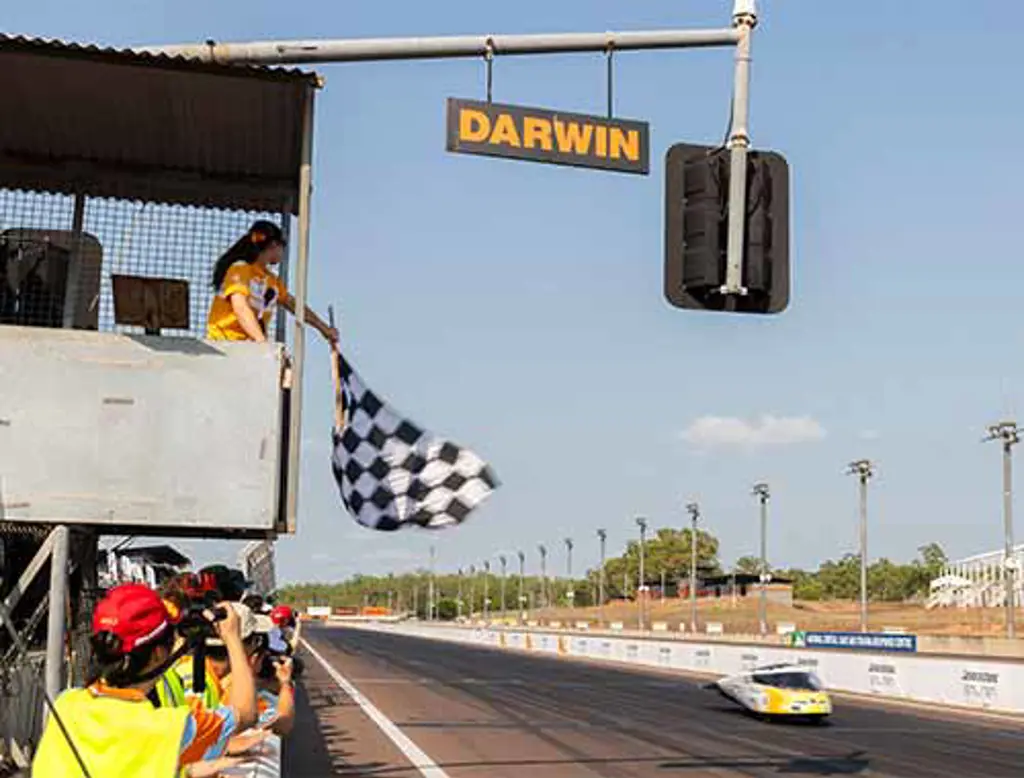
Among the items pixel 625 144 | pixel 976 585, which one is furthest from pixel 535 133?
pixel 976 585

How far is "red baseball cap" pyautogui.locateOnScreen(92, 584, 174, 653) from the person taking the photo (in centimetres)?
308

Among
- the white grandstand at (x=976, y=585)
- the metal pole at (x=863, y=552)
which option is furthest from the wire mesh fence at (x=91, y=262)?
the white grandstand at (x=976, y=585)

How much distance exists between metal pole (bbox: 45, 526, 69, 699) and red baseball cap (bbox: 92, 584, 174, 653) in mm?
4112

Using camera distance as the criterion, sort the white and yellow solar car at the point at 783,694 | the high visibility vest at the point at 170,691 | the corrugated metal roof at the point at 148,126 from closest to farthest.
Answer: the high visibility vest at the point at 170,691, the corrugated metal roof at the point at 148,126, the white and yellow solar car at the point at 783,694

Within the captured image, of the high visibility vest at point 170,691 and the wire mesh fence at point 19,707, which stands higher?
the high visibility vest at point 170,691

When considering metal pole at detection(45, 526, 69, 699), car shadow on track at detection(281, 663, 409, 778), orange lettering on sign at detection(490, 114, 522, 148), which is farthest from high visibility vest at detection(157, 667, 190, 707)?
car shadow on track at detection(281, 663, 409, 778)

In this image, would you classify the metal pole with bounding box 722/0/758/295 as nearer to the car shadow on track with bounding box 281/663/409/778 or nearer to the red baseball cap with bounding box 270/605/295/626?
the red baseball cap with bounding box 270/605/295/626

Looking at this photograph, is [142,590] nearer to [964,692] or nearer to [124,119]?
[124,119]

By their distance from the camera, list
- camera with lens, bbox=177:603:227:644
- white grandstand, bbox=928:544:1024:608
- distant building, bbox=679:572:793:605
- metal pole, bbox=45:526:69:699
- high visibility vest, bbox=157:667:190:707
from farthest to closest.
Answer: distant building, bbox=679:572:793:605, white grandstand, bbox=928:544:1024:608, metal pole, bbox=45:526:69:699, high visibility vest, bbox=157:667:190:707, camera with lens, bbox=177:603:227:644

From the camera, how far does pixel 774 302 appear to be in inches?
321

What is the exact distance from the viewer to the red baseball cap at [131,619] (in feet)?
10.1

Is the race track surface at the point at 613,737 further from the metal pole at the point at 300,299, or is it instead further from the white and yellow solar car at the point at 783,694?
the metal pole at the point at 300,299

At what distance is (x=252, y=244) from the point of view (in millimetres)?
7984

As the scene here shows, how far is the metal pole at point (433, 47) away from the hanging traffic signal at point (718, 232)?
0.68m
